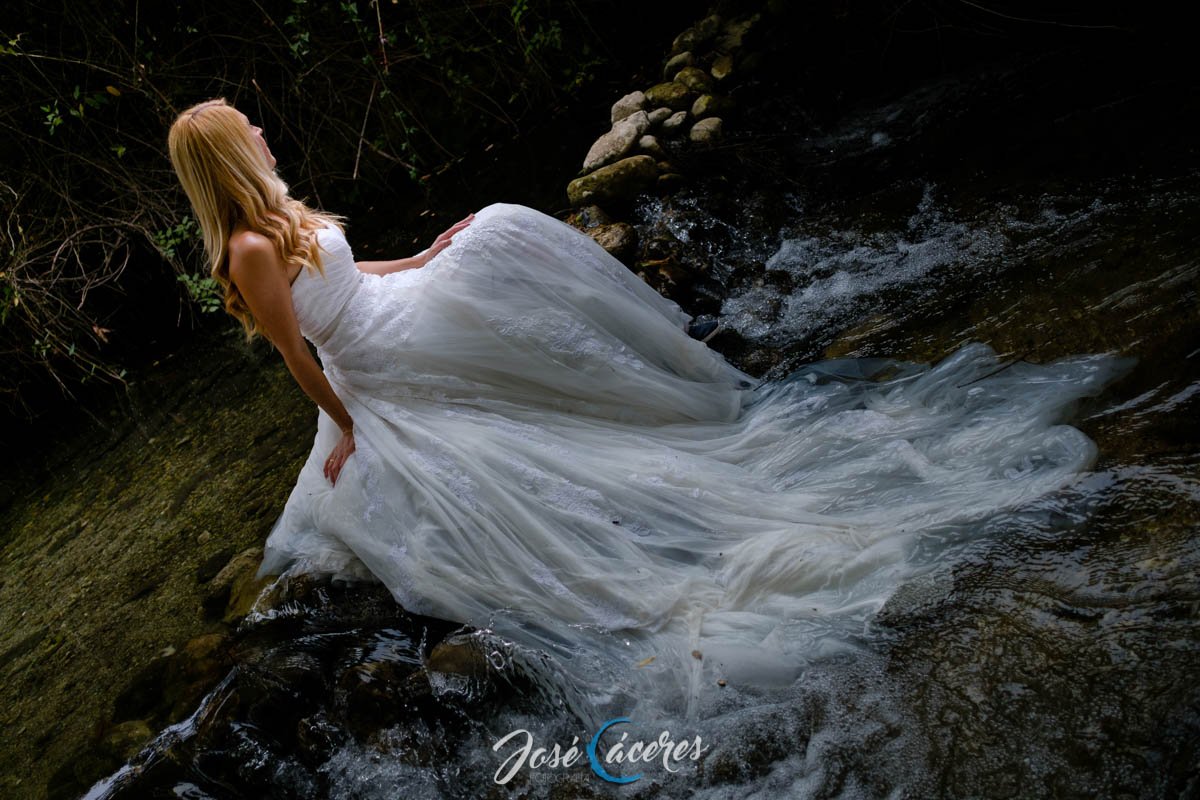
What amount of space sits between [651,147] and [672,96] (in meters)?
0.66

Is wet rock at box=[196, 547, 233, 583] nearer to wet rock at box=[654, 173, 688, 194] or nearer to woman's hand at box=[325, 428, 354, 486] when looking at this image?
woman's hand at box=[325, 428, 354, 486]

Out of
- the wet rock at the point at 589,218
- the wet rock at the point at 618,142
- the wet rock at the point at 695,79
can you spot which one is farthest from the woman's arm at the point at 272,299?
the wet rock at the point at 695,79

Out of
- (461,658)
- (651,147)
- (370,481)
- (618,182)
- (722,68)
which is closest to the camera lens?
(461,658)

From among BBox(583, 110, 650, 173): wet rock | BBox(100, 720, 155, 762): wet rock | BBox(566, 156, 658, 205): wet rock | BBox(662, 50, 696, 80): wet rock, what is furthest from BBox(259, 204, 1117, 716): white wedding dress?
BBox(662, 50, 696, 80): wet rock

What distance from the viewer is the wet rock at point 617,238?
473cm

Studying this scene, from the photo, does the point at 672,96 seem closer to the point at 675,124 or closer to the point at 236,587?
the point at 675,124

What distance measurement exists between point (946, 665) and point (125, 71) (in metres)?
7.75

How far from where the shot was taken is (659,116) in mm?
5828

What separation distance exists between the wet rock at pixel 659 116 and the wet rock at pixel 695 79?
36cm

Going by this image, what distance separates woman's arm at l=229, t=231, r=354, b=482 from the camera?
306 centimetres

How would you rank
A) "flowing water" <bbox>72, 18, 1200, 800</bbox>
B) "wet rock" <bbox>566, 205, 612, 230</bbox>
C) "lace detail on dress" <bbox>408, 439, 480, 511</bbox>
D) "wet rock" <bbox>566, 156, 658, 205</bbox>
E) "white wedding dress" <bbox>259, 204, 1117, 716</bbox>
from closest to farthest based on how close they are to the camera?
1. "flowing water" <bbox>72, 18, 1200, 800</bbox>
2. "white wedding dress" <bbox>259, 204, 1117, 716</bbox>
3. "lace detail on dress" <bbox>408, 439, 480, 511</bbox>
4. "wet rock" <bbox>566, 205, 612, 230</bbox>
5. "wet rock" <bbox>566, 156, 658, 205</bbox>

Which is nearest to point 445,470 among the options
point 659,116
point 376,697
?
point 376,697

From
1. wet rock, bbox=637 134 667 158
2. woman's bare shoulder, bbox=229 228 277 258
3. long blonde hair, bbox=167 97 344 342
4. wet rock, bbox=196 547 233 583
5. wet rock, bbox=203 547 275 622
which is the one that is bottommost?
wet rock, bbox=203 547 275 622

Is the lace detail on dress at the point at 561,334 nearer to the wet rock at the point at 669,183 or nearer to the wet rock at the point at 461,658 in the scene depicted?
the wet rock at the point at 461,658
